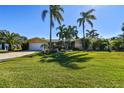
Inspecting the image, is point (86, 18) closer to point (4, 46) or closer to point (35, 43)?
point (35, 43)

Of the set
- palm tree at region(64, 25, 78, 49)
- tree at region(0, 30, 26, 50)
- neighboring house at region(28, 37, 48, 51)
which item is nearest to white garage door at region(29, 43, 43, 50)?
neighboring house at region(28, 37, 48, 51)

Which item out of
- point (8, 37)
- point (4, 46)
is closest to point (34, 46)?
point (4, 46)

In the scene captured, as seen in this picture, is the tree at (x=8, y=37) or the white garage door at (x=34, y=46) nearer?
the tree at (x=8, y=37)

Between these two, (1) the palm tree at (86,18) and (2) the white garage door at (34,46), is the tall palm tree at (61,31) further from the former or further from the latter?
(1) the palm tree at (86,18)

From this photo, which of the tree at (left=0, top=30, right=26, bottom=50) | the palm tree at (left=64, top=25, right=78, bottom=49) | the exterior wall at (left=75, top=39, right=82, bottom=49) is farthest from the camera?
the palm tree at (left=64, top=25, right=78, bottom=49)

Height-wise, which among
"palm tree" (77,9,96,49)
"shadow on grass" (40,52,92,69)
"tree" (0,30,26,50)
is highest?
"palm tree" (77,9,96,49)

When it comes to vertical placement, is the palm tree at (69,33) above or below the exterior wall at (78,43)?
above

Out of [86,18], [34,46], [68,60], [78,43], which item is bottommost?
[68,60]

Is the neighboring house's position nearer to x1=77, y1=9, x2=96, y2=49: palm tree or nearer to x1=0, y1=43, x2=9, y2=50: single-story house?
x1=0, y1=43, x2=9, y2=50: single-story house

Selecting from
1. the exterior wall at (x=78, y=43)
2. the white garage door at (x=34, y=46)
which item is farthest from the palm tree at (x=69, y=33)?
the white garage door at (x=34, y=46)

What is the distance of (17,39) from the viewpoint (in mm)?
44906

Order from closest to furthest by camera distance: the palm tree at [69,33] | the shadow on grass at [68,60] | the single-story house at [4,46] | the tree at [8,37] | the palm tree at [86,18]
A: the shadow on grass at [68,60]
the palm tree at [86,18]
the tree at [8,37]
the single-story house at [4,46]
the palm tree at [69,33]

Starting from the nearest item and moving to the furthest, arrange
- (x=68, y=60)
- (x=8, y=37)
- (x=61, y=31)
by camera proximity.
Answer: (x=68, y=60)
(x=8, y=37)
(x=61, y=31)

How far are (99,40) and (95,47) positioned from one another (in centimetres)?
140
